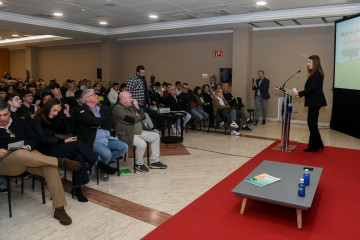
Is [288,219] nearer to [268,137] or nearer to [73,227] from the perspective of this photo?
[73,227]

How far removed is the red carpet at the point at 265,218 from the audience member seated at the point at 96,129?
1.36 metres

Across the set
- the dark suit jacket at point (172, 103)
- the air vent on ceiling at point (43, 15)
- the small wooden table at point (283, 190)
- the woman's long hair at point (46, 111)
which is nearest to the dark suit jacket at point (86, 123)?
the woman's long hair at point (46, 111)

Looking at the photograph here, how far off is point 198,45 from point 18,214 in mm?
8407

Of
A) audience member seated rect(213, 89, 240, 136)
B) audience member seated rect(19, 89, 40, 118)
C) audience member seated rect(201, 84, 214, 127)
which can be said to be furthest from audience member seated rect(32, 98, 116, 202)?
audience member seated rect(201, 84, 214, 127)

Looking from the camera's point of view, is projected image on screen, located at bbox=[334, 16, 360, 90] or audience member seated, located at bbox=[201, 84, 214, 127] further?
audience member seated, located at bbox=[201, 84, 214, 127]

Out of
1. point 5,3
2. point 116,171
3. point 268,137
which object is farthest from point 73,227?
point 5,3

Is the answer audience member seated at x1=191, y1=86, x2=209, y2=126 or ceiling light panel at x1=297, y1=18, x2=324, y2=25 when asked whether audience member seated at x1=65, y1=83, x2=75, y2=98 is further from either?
ceiling light panel at x1=297, y1=18, x2=324, y2=25

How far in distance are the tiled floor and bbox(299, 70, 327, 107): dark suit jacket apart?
1349 millimetres

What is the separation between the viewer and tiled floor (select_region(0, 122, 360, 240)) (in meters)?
2.70

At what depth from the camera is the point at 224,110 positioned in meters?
7.08

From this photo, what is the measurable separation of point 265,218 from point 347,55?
224 inches

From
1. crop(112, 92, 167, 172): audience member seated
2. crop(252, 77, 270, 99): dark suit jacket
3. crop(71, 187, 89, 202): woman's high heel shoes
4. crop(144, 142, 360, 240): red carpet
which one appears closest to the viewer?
crop(144, 142, 360, 240): red carpet

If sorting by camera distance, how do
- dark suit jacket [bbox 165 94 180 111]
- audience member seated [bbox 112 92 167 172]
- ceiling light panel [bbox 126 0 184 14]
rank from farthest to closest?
1. dark suit jacket [bbox 165 94 180 111]
2. ceiling light panel [bbox 126 0 184 14]
3. audience member seated [bbox 112 92 167 172]

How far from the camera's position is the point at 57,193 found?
2.91 m
